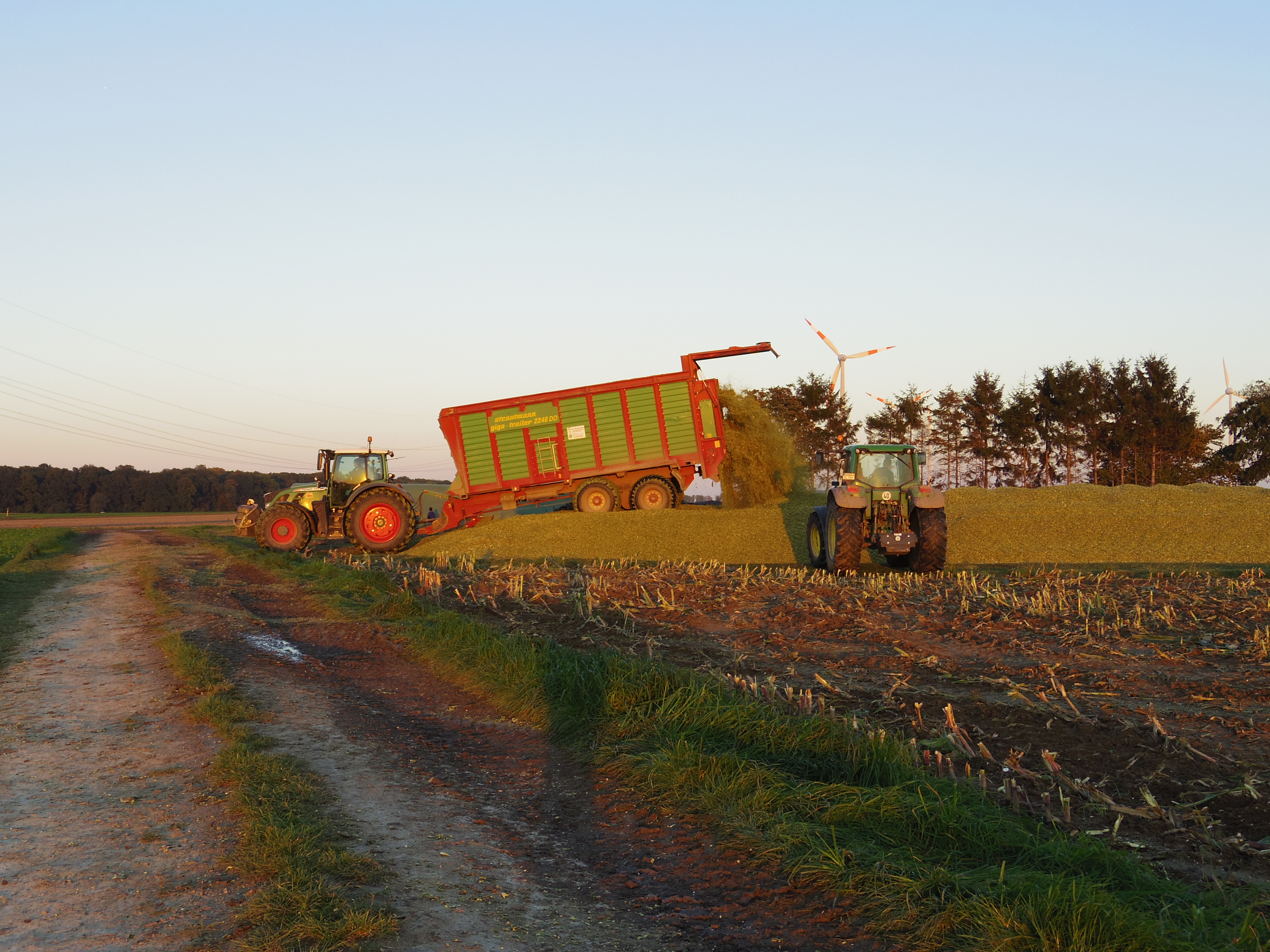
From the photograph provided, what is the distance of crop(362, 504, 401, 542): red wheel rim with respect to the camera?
21.2 meters

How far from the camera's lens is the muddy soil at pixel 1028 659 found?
16.3 ft

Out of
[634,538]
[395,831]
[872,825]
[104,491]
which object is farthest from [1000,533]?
[104,491]

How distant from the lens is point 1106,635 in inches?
369

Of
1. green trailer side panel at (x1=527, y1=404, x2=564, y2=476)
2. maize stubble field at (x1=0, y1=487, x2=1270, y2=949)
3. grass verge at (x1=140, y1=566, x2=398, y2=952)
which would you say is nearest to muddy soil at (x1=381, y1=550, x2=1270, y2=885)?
maize stubble field at (x1=0, y1=487, x2=1270, y2=949)

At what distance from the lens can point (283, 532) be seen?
21.9 m

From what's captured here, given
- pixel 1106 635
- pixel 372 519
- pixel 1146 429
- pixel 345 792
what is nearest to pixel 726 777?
pixel 345 792

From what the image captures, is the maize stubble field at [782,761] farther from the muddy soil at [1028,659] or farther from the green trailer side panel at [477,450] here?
the green trailer side panel at [477,450]

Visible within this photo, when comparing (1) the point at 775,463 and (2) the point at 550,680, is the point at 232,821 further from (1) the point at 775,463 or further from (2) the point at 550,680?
(1) the point at 775,463

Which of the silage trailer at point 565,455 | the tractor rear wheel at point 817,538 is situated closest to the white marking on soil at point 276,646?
the tractor rear wheel at point 817,538

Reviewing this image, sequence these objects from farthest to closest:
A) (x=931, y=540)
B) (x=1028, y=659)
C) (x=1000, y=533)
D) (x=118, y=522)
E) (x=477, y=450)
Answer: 1. (x=118, y=522)
2. (x=477, y=450)
3. (x=1000, y=533)
4. (x=931, y=540)
5. (x=1028, y=659)

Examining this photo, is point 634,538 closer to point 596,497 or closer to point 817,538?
point 596,497

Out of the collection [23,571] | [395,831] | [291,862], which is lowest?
[395,831]

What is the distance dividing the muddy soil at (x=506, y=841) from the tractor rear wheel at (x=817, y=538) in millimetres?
9525

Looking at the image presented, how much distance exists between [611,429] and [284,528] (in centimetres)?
807
